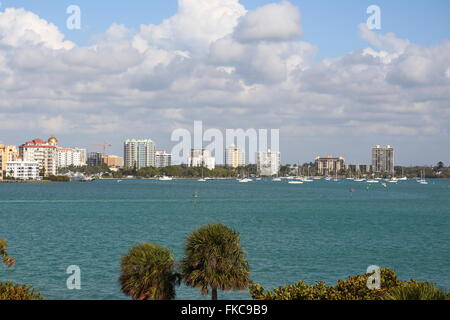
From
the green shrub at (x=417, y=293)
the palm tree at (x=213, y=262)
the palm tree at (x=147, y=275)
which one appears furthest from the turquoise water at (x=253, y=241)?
the green shrub at (x=417, y=293)

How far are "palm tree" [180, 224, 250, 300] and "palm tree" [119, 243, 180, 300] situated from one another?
2.11 ft

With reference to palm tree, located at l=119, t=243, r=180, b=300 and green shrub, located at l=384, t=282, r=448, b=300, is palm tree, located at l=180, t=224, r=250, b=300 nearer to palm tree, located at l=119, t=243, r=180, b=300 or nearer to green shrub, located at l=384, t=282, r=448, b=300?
palm tree, located at l=119, t=243, r=180, b=300

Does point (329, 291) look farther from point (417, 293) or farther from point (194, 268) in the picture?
point (417, 293)

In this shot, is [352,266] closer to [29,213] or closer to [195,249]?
[195,249]

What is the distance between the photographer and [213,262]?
18.9 metres

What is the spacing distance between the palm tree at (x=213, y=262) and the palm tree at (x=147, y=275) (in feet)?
2.11

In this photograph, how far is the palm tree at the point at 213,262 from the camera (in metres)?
18.9

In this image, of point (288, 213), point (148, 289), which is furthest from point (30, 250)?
point (288, 213)

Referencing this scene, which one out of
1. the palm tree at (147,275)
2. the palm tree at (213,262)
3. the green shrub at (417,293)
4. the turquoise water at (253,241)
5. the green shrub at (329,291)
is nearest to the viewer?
the green shrub at (417,293)

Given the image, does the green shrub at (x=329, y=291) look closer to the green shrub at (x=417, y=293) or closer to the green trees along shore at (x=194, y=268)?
the green trees along shore at (x=194, y=268)

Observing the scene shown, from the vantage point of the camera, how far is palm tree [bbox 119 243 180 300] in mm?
18984

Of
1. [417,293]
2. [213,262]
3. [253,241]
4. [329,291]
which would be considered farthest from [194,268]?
[253,241]

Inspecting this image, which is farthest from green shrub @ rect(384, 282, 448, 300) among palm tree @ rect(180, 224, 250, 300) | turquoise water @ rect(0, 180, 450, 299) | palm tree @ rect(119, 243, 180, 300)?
turquoise water @ rect(0, 180, 450, 299)
